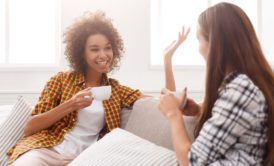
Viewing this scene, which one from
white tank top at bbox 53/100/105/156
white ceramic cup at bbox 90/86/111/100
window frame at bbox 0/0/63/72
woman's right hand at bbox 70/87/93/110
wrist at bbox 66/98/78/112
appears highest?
window frame at bbox 0/0/63/72

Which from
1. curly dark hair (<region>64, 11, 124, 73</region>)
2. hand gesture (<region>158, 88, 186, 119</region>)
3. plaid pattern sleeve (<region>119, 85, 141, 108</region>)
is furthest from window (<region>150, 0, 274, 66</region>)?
hand gesture (<region>158, 88, 186, 119</region>)

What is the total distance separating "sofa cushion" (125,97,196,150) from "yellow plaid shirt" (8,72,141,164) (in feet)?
0.39

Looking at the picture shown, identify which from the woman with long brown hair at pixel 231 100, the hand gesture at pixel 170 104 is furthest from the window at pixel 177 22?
the woman with long brown hair at pixel 231 100

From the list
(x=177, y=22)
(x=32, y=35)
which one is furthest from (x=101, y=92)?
(x=177, y=22)

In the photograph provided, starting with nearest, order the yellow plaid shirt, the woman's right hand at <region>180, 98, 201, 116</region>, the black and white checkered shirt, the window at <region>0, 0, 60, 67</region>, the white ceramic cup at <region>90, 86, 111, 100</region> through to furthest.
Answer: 1. the black and white checkered shirt
2. the woman's right hand at <region>180, 98, 201, 116</region>
3. the white ceramic cup at <region>90, 86, 111, 100</region>
4. the yellow plaid shirt
5. the window at <region>0, 0, 60, 67</region>

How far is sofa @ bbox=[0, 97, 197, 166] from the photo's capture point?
1.39 m

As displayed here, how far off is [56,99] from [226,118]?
1154 millimetres

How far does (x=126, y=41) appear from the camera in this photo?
4.13m

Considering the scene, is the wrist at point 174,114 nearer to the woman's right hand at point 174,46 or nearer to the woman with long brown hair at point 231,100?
the woman with long brown hair at point 231,100

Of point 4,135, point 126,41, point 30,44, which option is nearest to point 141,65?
point 126,41

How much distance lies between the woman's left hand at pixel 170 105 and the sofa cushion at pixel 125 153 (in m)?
0.14

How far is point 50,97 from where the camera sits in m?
2.07

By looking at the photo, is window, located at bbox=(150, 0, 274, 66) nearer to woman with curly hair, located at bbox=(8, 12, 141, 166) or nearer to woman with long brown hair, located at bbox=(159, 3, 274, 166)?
woman with curly hair, located at bbox=(8, 12, 141, 166)

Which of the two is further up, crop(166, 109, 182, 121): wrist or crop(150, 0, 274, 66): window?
crop(150, 0, 274, 66): window
